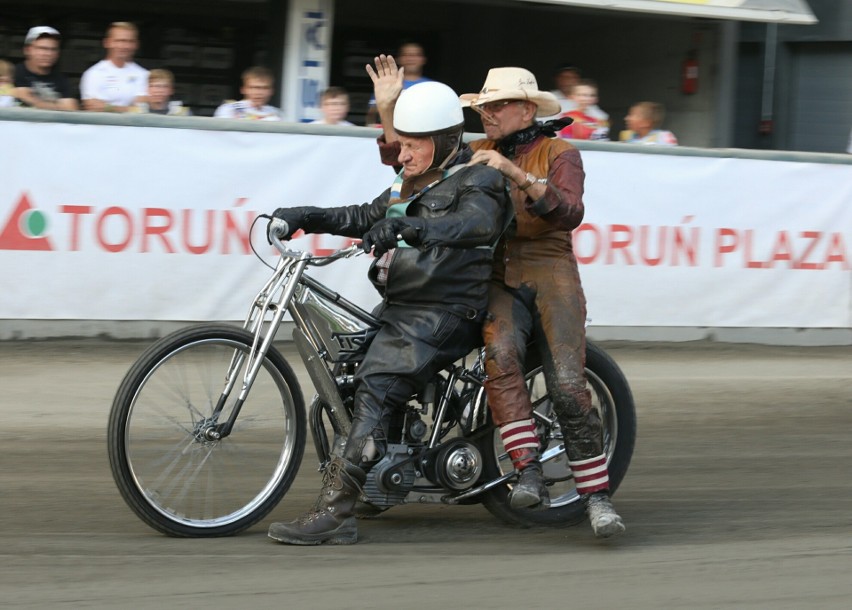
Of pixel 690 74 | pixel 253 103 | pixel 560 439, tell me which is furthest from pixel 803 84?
pixel 560 439

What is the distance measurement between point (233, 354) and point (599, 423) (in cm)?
145

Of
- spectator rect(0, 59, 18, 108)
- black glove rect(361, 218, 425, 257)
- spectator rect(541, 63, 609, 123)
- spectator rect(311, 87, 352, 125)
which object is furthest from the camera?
spectator rect(541, 63, 609, 123)

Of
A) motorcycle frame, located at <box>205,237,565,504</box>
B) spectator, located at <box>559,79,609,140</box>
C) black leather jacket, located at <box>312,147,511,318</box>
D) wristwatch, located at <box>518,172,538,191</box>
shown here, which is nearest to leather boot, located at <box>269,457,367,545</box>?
motorcycle frame, located at <box>205,237,565,504</box>

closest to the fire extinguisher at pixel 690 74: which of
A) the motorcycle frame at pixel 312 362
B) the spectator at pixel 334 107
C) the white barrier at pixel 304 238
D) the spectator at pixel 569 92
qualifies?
the spectator at pixel 569 92

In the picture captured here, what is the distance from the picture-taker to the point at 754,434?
8188mm

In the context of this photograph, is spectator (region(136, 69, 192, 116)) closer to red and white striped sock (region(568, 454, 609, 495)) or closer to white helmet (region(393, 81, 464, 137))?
white helmet (region(393, 81, 464, 137))

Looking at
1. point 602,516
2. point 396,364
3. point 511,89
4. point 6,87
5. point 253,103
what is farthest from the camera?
point 253,103

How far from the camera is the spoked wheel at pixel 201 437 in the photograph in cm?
509

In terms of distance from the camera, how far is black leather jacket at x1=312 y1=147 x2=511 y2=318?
17.0 feet

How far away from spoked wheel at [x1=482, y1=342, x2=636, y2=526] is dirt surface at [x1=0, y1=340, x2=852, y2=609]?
0.28 feet

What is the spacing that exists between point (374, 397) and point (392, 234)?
67 cm

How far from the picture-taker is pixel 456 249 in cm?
531

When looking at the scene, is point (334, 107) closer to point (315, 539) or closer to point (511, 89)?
point (511, 89)

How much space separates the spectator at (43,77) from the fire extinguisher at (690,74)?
6982 millimetres
